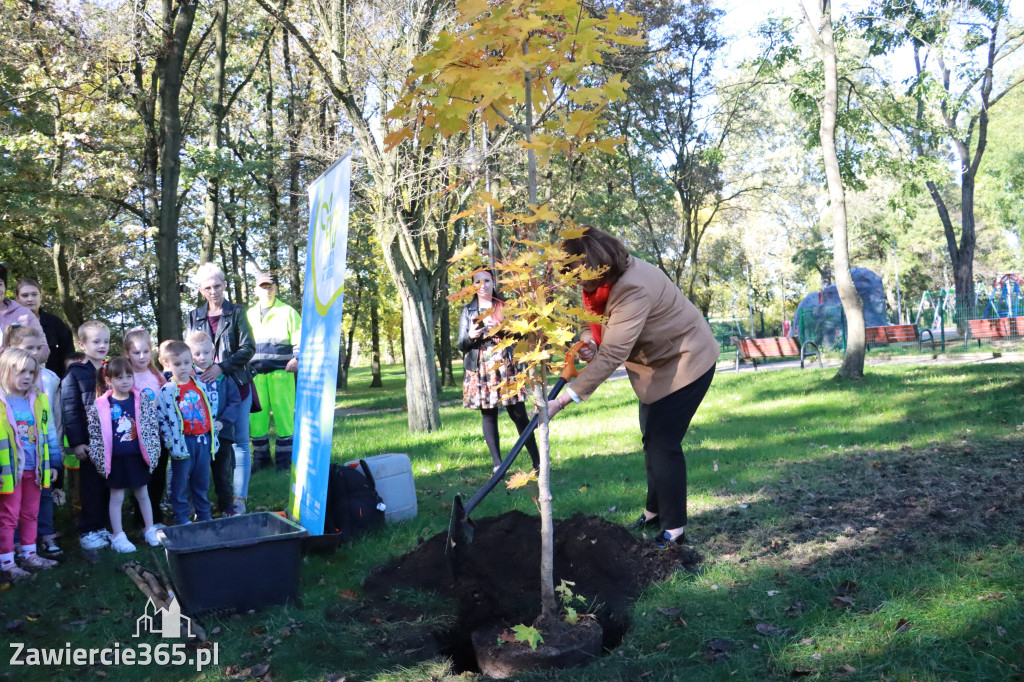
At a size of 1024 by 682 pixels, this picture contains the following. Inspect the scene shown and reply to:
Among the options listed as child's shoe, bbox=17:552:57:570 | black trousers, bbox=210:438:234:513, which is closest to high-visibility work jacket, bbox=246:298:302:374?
black trousers, bbox=210:438:234:513

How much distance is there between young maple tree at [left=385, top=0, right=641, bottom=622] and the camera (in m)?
3.33

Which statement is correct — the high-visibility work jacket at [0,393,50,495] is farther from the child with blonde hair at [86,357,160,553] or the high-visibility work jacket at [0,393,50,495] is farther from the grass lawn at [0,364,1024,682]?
the grass lawn at [0,364,1024,682]

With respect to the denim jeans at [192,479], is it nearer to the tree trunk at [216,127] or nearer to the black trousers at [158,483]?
the black trousers at [158,483]

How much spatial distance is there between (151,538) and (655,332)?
3.97 meters

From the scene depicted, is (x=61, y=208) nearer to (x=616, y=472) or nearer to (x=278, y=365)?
(x=278, y=365)

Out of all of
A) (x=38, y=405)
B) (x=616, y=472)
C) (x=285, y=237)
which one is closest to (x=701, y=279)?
(x=285, y=237)

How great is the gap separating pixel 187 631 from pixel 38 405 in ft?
8.18

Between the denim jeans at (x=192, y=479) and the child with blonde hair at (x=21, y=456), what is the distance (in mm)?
825

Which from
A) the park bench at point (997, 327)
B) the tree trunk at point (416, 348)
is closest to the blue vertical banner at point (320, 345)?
the tree trunk at point (416, 348)

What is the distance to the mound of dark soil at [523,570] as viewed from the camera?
3998mm

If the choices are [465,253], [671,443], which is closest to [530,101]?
[465,253]

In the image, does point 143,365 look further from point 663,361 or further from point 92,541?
point 663,361

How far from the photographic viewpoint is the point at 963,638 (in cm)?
316

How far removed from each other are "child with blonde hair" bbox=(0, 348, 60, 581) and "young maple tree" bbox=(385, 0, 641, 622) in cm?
346
